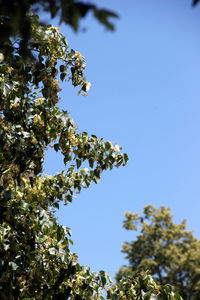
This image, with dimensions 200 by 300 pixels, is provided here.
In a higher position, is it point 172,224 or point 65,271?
point 172,224

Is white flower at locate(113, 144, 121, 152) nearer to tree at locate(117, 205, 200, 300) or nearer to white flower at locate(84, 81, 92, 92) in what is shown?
white flower at locate(84, 81, 92, 92)

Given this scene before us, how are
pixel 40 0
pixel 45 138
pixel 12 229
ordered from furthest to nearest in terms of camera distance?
pixel 45 138 → pixel 12 229 → pixel 40 0

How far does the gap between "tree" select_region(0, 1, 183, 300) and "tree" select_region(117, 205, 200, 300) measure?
2518cm

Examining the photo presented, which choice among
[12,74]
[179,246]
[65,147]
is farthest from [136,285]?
[179,246]

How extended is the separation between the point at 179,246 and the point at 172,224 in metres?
1.77

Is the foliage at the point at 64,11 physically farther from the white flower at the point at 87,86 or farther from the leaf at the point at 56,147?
the white flower at the point at 87,86

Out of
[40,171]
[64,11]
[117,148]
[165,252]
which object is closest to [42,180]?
[40,171]

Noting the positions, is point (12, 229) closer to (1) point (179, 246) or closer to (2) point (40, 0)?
(2) point (40, 0)

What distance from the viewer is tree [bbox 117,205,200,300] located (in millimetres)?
29281

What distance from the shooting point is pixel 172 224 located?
32469 mm

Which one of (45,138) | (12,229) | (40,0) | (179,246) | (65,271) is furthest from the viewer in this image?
(179,246)

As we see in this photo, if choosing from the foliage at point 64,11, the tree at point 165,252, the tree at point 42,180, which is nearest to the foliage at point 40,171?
the tree at point 42,180

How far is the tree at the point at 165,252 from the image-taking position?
29.3 meters

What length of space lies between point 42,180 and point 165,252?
27.0 meters
